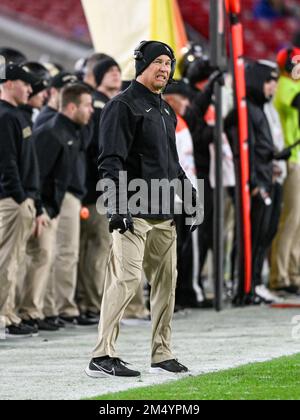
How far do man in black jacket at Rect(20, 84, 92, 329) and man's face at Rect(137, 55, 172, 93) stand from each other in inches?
118

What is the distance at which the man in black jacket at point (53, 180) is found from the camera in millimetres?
10086

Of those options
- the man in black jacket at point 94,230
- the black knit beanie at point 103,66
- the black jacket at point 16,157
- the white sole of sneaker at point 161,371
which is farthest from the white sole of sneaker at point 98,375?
the black knit beanie at point 103,66

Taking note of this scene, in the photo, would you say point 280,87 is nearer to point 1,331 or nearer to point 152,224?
point 1,331

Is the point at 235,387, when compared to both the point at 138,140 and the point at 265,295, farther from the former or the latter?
the point at 265,295

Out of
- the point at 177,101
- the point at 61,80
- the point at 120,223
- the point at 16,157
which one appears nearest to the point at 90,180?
the point at 61,80

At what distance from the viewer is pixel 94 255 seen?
11.2 metres

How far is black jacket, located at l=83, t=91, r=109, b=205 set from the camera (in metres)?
11.1

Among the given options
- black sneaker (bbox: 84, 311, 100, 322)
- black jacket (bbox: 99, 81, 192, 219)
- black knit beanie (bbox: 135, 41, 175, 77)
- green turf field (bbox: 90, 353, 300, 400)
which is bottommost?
green turf field (bbox: 90, 353, 300, 400)

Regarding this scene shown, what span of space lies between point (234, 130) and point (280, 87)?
1480 mm

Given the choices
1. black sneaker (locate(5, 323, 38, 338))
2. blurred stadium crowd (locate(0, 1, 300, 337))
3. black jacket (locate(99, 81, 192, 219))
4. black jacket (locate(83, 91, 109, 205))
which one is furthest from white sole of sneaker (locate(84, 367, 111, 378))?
black jacket (locate(83, 91, 109, 205))

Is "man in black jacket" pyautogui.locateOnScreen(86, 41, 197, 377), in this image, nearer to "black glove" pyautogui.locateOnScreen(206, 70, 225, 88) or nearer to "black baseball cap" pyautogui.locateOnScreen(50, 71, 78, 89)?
"black baseball cap" pyautogui.locateOnScreen(50, 71, 78, 89)

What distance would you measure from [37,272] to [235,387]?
367 cm

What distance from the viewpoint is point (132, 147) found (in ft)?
24.3

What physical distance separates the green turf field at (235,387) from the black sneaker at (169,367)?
21cm
